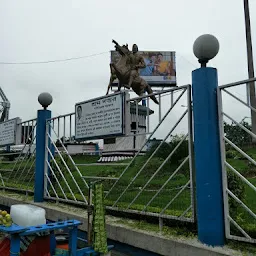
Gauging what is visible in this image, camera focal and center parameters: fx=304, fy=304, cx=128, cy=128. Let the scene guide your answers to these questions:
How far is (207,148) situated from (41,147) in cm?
327

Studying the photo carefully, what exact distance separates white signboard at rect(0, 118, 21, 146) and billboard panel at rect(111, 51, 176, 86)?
2552cm

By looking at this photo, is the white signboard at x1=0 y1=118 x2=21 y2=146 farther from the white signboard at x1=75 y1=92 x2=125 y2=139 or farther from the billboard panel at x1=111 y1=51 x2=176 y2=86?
the billboard panel at x1=111 y1=51 x2=176 y2=86

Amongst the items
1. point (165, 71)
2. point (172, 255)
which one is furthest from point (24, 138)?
point (165, 71)

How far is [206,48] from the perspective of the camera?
2633 millimetres

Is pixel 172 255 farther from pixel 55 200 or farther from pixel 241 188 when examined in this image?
pixel 55 200

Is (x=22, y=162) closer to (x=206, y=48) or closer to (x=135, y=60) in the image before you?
(x=206, y=48)

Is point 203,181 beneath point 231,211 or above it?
above

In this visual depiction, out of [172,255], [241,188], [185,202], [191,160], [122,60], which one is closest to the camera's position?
[172,255]

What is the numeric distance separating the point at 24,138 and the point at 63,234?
333 centimetres

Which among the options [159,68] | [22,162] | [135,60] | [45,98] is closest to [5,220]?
[45,98]

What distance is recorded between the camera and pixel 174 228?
2.93 metres

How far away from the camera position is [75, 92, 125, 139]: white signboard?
364 cm

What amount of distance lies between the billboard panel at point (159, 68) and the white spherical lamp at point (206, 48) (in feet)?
95.1

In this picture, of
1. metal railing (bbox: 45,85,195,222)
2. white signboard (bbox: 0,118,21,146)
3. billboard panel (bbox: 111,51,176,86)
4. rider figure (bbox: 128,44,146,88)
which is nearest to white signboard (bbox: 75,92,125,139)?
metal railing (bbox: 45,85,195,222)
